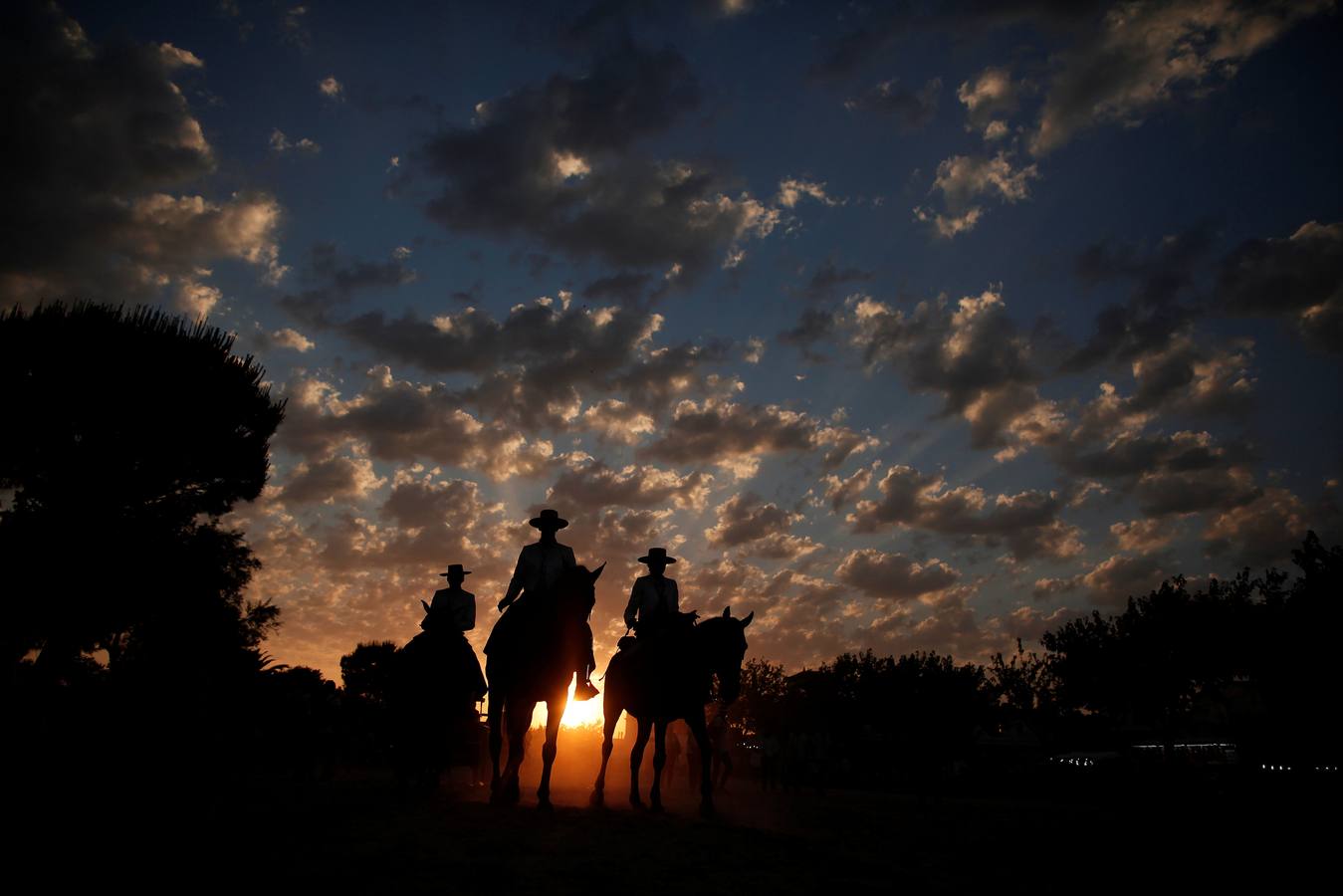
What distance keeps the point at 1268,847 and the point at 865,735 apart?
58367 millimetres

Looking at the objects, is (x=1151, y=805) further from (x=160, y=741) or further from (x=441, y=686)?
(x=160, y=741)

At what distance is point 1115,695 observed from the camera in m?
47.0

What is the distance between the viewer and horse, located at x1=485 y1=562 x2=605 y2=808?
8961 millimetres

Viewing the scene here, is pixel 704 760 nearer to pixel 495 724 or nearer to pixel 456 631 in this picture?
pixel 495 724

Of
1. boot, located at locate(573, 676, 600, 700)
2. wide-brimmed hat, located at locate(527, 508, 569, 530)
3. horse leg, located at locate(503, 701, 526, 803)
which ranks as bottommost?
horse leg, located at locate(503, 701, 526, 803)

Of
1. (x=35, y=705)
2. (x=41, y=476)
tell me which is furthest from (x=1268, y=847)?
(x=41, y=476)

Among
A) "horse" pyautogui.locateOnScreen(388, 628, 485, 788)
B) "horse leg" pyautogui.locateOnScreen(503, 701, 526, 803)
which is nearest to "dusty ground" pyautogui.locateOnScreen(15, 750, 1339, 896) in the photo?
"horse leg" pyautogui.locateOnScreen(503, 701, 526, 803)

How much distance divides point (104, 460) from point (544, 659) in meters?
20.5

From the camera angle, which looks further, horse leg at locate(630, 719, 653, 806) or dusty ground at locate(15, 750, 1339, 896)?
horse leg at locate(630, 719, 653, 806)

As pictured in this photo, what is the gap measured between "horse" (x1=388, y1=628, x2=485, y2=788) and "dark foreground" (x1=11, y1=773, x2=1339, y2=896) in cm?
78

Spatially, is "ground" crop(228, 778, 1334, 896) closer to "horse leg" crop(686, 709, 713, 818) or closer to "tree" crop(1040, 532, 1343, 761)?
"horse leg" crop(686, 709, 713, 818)

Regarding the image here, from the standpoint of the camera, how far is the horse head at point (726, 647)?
992cm

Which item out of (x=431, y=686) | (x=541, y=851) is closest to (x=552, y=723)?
(x=431, y=686)

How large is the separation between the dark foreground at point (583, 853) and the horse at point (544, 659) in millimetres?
770
